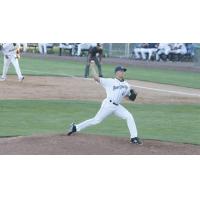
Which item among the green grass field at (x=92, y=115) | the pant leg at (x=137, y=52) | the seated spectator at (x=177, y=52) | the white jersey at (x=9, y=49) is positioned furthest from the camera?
the pant leg at (x=137, y=52)

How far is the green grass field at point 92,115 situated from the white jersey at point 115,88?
2.07 metres

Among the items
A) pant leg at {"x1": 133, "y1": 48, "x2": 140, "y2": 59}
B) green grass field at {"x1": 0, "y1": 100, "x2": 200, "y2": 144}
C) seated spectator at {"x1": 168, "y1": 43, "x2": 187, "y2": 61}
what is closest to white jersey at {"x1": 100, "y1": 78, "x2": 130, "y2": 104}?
green grass field at {"x1": 0, "y1": 100, "x2": 200, "y2": 144}

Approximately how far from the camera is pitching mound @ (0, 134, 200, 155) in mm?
11703

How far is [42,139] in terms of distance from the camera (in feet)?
41.2

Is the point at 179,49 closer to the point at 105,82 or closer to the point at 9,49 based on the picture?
the point at 9,49

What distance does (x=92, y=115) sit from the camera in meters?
17.8

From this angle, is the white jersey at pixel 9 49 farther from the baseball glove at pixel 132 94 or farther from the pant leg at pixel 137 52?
the pant leg at pixel 137 52

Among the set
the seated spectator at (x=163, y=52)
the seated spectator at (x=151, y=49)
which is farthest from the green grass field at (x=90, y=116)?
the seated spectator at (x=151, y=49)

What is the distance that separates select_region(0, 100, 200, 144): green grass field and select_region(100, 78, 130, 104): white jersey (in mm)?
2071

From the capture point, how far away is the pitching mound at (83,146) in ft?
38.4

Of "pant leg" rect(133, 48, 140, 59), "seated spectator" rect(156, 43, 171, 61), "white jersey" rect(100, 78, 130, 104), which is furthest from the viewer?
"pant leg" rect(133, 48, 140, 59)

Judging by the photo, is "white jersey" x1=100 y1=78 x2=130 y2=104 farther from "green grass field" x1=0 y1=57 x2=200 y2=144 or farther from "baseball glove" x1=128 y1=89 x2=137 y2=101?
"green grass field" x1=0 y1=57 x2=200 y2=144

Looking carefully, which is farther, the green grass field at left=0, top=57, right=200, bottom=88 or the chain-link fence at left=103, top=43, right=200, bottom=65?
the chain-link fence at left=103, top=43, right=200, bottom=65

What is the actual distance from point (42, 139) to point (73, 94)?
9.73 metres
